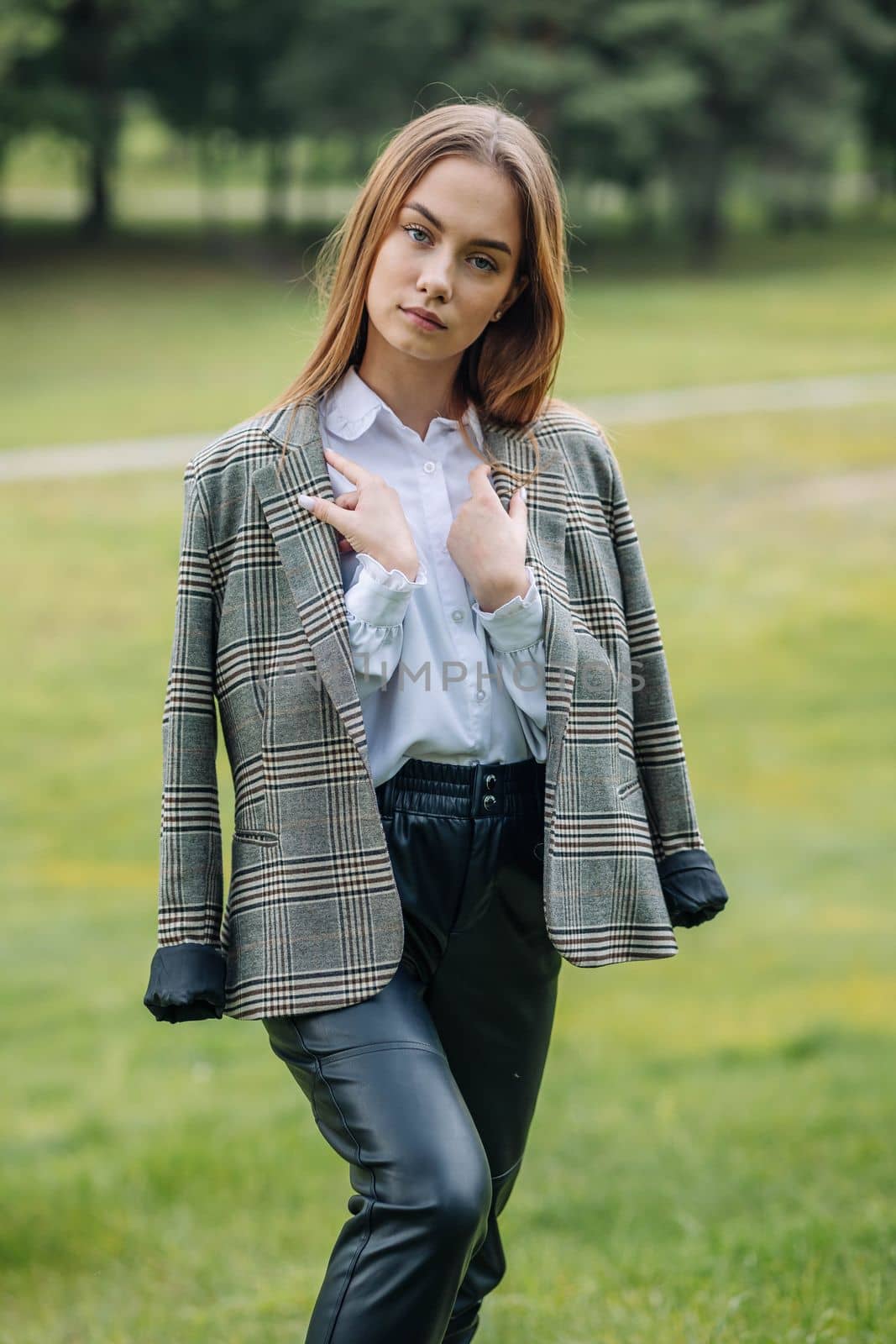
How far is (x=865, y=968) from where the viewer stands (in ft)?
26.8

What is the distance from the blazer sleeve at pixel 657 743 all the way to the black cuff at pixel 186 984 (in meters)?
0.76

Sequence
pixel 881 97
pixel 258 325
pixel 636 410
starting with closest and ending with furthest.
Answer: pixel 636 410, pixel 258 325, pixel 881 97

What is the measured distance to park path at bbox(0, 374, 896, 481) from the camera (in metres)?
17.1

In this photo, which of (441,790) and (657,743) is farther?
(657,743)

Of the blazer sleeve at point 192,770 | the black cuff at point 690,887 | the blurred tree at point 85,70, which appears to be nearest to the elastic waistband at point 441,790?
the blazer sleeve at point 192,770

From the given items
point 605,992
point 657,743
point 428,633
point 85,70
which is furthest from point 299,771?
point 85,70

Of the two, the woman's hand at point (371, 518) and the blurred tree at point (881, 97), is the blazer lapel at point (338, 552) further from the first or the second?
the blurred tree at point (881, 97)

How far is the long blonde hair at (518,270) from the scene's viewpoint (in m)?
2.56

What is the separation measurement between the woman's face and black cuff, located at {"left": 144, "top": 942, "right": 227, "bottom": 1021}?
969 millimetres

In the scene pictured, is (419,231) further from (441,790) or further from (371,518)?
(441,790)

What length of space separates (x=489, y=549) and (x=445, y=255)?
0.45m

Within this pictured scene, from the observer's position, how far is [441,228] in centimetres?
255

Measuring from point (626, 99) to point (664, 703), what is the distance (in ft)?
95.0

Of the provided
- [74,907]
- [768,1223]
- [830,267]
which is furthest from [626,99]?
[768,1223]
